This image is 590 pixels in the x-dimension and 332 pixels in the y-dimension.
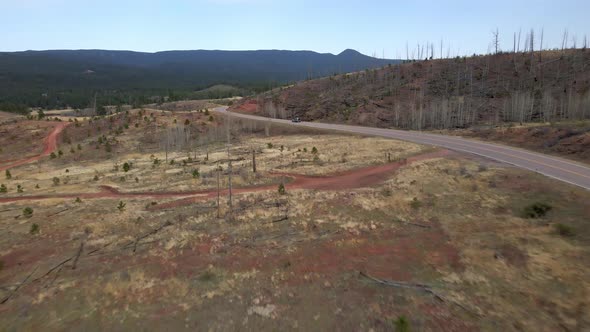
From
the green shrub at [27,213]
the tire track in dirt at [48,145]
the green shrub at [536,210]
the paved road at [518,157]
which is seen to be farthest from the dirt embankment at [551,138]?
the tire track in dirt at [48,145]

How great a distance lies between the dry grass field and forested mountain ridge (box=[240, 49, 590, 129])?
28.0m

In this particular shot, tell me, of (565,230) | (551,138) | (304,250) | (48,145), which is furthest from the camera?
(48,145)

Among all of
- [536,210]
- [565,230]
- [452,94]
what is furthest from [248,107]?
[565,230]

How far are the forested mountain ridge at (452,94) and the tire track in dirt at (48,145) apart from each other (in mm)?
34755

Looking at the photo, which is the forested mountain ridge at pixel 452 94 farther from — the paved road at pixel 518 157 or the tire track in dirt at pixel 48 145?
the tire track in dirt at pixel 48 145

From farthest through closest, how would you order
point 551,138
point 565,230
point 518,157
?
point 551,138 < point 518,157 < point 565,230

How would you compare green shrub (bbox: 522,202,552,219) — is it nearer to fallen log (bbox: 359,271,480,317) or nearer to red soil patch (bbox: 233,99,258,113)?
fallen log (bbox: 359,271,480,317)

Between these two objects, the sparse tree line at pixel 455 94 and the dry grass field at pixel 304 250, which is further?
the sparse tree line at pixel 455 94

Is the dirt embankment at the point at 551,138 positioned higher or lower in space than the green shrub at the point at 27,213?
higher

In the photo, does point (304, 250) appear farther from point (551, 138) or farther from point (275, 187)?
point (551, 138)

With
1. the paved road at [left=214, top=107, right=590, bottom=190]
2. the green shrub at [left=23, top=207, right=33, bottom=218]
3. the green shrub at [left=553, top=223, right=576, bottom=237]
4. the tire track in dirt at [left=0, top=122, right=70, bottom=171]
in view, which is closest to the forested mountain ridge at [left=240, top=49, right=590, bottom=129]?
the paved road at [left=214, top=107, right=590, bottom=190]

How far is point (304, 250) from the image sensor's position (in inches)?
684

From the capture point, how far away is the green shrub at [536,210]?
19595 mm

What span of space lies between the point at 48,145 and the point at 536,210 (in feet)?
191
